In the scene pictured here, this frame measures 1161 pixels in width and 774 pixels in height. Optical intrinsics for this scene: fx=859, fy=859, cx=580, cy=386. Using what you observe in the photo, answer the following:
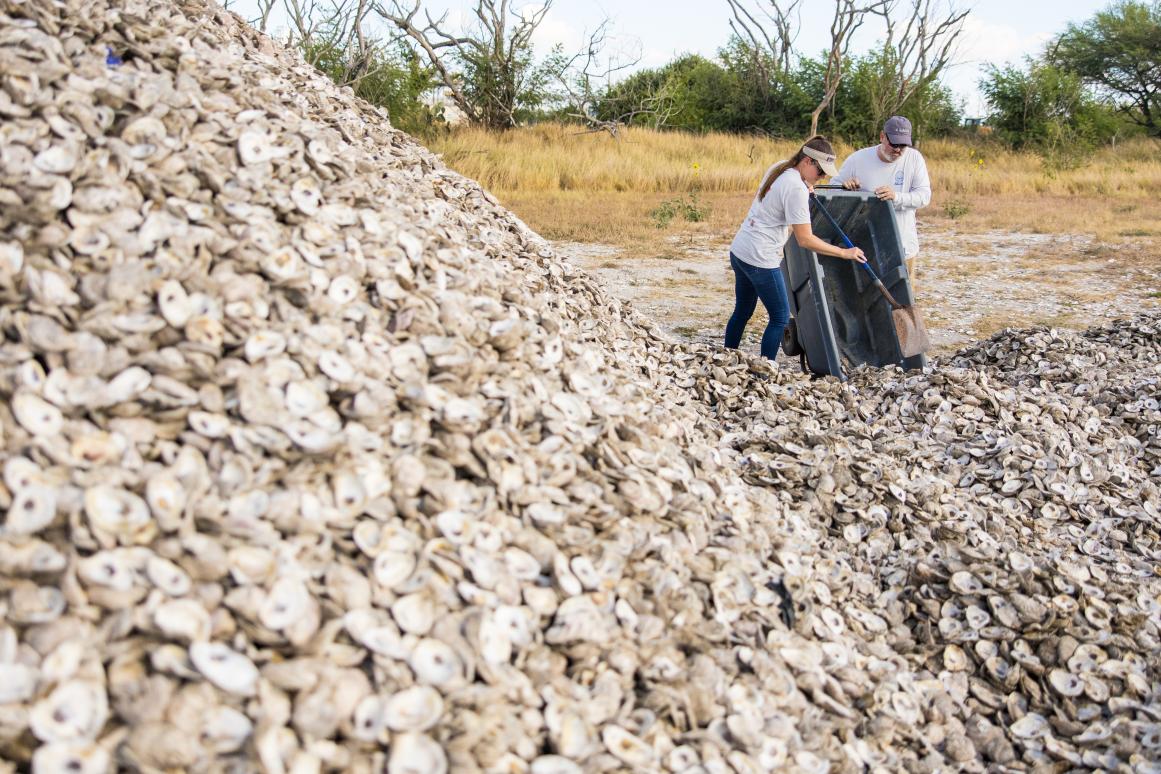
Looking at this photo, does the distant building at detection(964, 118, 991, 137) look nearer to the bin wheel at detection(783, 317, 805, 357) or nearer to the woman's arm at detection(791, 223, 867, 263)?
the bin wheel at detection(783, 317, 805, 357)

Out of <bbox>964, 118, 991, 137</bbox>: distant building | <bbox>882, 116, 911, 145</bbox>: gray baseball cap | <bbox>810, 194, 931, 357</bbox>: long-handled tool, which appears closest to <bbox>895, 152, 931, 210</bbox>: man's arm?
<bbox>882, 116, 911, 145</bbox>: gray baseball cap

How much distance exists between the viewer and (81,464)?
1674mm

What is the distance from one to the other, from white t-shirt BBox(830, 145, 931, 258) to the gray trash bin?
96 mm

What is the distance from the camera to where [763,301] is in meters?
4.70

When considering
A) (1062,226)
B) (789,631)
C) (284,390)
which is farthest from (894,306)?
(1062,226)

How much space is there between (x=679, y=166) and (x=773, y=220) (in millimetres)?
11153

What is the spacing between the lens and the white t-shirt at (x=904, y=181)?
5.07 metres

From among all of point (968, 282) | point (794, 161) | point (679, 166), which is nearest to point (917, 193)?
point (794, 161)

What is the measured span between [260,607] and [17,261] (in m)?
1.00

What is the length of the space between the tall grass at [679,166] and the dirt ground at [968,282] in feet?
14.5

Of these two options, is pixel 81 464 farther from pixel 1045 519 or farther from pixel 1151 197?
pixel 1151 197

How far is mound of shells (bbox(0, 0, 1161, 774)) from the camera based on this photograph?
154 centimetres

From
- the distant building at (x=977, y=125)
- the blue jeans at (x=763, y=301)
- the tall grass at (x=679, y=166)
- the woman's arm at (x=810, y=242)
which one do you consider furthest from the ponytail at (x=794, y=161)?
the distant building at (x=977, y=125)

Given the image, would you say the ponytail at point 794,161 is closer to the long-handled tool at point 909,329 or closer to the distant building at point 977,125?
the long-handled tool at point 909,329
